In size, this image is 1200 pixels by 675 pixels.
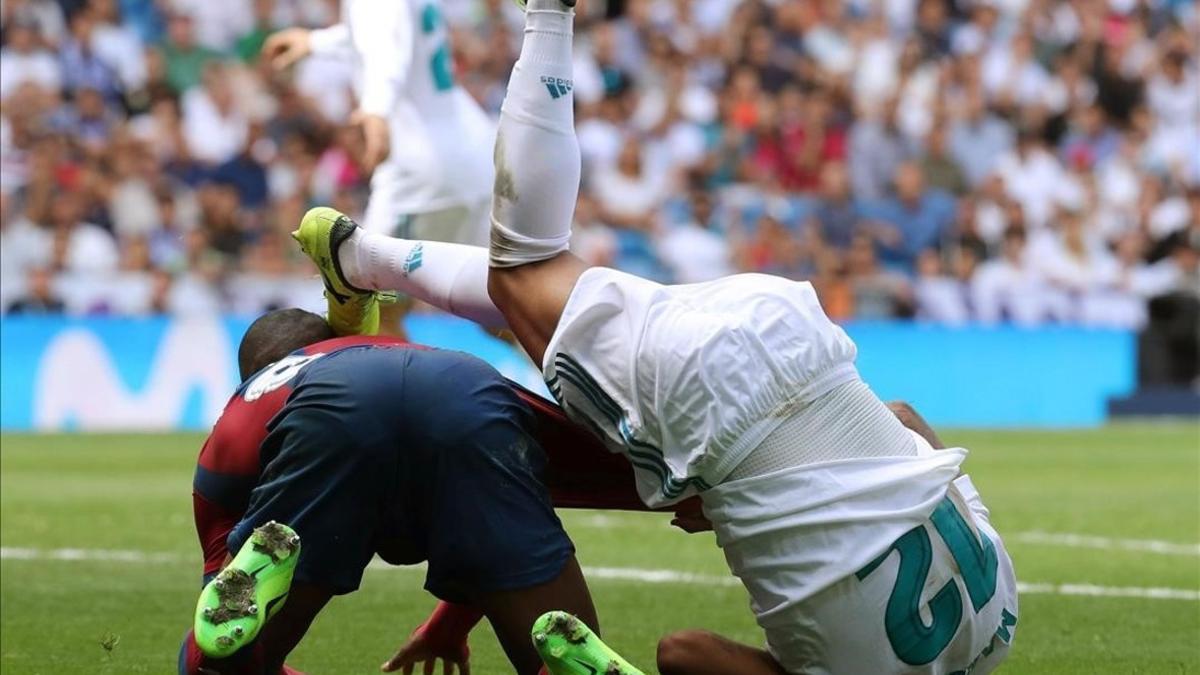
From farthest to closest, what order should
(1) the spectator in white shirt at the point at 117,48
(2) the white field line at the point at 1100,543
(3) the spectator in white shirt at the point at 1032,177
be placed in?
(3) the spectator in white shirt at the point at 1032,177 → (1) the spectator in white shirt at the point at 117,48 → (2) the white field line at the point at 1100,543

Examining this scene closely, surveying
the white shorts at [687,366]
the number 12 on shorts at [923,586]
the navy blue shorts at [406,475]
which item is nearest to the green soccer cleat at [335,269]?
the navy blue shorts at [406,475]

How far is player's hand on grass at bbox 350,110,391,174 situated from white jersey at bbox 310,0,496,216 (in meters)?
0.80

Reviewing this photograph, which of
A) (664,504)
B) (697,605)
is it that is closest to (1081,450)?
(697,605)

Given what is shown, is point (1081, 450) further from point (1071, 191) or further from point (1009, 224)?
point (1071, 191)

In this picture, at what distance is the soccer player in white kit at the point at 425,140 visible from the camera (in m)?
9.52

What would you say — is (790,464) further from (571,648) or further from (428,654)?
(428,654)

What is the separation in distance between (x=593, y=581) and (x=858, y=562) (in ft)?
11.2

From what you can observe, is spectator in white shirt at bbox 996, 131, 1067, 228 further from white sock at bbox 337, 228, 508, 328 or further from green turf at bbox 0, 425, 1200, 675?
white sock at bbox 337, 228, 508, 328

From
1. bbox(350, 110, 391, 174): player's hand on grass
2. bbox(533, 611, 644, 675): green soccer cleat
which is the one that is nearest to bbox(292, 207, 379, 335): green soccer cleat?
bbox(533, 611, 644, 675): green soccer cleat

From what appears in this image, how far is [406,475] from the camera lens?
14.0 feet

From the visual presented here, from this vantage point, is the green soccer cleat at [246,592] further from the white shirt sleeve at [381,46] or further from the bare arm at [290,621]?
the white shirt sleeve at [381,46]

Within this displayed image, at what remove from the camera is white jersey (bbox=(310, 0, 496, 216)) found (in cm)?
958

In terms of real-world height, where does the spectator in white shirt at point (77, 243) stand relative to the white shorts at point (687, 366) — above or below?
below

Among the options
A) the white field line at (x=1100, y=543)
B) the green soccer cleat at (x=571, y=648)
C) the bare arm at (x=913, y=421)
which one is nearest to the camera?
the green soccer cleat at (x=571, y=648)
